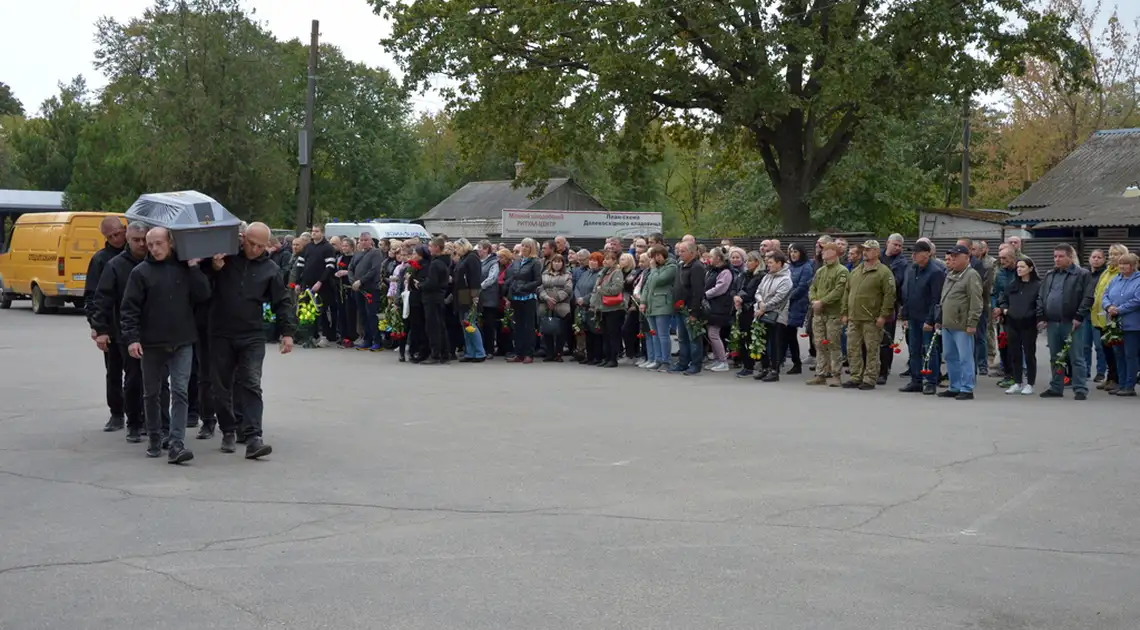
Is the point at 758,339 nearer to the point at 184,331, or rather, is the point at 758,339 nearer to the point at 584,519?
the point at 184,331

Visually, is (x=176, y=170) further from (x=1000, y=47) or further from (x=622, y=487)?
(x=622, y=487)

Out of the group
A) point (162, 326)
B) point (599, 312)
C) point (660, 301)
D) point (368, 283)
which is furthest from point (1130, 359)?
point (368, 283)

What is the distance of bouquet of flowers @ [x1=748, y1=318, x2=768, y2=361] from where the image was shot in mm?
16438

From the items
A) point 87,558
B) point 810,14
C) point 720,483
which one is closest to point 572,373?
point 720,483

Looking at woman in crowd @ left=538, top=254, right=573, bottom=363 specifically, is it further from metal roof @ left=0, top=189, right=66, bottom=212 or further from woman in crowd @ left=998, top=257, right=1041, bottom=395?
metal roof @ left=0, top=189, right=66, bottom=212

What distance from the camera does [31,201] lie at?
56406mm

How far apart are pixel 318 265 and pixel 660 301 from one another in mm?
6695

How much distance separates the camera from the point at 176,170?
5550 cm

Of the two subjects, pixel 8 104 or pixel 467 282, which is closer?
pixel 467 282

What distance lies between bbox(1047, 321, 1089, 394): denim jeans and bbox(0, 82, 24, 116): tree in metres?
115

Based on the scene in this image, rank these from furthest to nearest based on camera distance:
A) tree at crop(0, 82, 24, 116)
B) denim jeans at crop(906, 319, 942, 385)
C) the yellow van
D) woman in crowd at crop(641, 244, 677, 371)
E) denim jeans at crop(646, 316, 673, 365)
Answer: tree at crop(0, 82, 24, 116)
the yellow van
denim jeans at crop(646, 316, 673, 365)
woman in crowd at crop(641, 244, 677, 371)
denim jeans at crop(906, 319, 942, 385)

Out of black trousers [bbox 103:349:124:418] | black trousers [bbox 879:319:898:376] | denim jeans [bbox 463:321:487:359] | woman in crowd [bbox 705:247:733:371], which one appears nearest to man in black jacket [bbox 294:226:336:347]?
denim jeans [bbox 463:321:487:359]

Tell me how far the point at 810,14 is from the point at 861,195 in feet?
66.9

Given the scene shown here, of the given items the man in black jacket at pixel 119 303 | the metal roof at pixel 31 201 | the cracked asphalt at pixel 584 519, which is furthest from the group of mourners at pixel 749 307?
the metal roof at pixel 31 201
